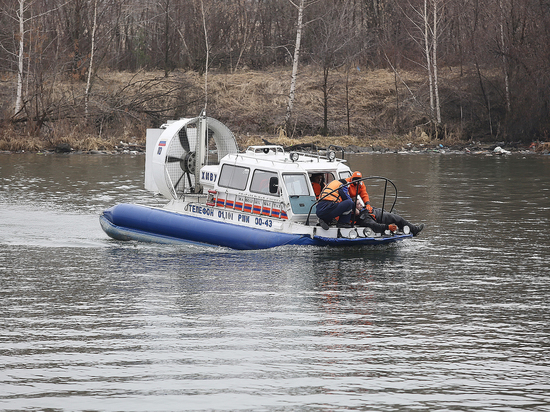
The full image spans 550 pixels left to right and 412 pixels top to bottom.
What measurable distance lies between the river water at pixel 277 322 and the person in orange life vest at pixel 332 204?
2.42 ft

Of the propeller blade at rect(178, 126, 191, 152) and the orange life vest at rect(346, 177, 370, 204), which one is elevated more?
the propeller blade at rect(178, 126, 191, 152)

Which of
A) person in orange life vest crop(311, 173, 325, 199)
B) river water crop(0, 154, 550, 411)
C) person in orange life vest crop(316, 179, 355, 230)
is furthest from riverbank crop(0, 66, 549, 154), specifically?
person in orange life vest crop(316, 179, 355, 230)

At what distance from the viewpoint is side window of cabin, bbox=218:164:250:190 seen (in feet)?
50.4

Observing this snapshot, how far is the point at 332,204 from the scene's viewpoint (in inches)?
556

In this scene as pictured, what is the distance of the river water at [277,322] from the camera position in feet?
24.0

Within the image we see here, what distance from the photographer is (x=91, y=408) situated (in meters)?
6.89

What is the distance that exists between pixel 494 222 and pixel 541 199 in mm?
Result: 4652

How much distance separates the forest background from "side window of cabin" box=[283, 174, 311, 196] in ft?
80.1

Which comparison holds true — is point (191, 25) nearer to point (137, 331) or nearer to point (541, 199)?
point (541, 199)

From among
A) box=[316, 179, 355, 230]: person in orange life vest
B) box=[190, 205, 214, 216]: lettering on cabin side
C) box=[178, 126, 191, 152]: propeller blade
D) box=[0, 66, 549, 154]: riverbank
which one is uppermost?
box=[0, 66, 549, 154]: riverbank

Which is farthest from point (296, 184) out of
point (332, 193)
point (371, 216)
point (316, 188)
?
point (371, 216)

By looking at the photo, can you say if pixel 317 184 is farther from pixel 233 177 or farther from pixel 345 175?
pixel 233 177

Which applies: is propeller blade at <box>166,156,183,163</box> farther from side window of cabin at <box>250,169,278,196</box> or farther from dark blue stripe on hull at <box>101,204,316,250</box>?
side window of cabin at <box>250,169,278,196</box>

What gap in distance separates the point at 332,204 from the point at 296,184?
104cm
